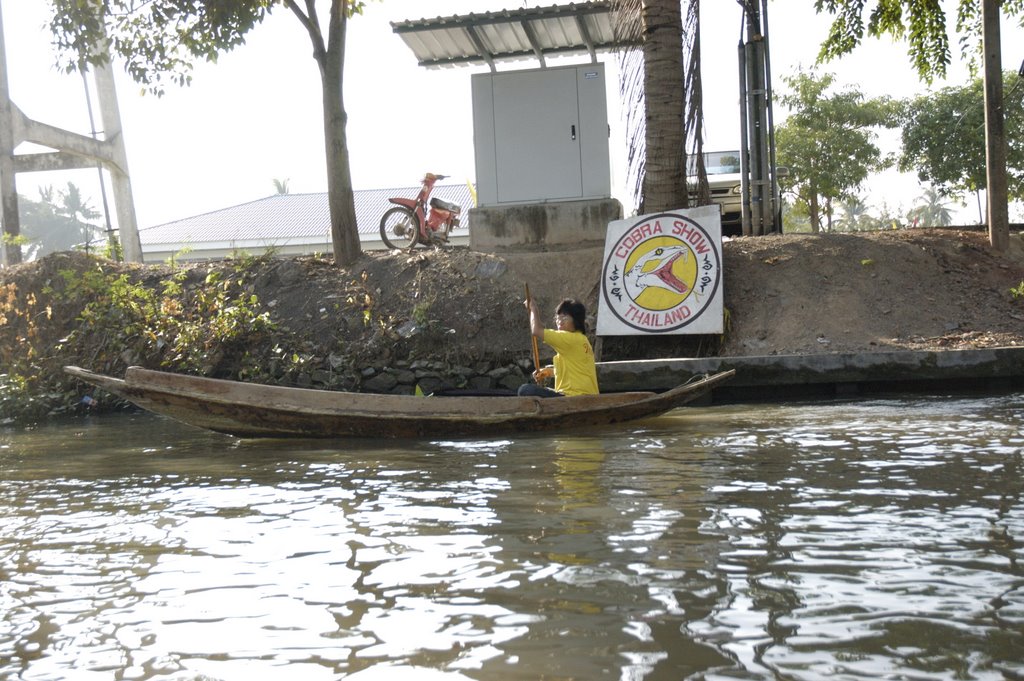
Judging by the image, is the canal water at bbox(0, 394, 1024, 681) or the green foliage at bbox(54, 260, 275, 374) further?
the green foliage at bbox(54, 260, 275, 374)

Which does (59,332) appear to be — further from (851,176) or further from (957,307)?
(851,176)

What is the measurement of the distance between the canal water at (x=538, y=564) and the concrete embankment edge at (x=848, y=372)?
3.00m

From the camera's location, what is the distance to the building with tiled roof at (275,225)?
30.5 meters

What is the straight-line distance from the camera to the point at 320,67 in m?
14.8

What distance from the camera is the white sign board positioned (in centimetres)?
1231

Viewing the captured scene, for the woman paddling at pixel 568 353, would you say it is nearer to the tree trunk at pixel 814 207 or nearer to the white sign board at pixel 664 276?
the white sign board at pixel 664 276

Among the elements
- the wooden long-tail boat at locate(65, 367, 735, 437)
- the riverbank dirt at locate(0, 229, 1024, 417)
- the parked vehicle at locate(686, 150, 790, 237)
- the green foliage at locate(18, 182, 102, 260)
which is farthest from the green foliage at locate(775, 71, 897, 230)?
the green foliage at locate(18, 182, 102, 260)

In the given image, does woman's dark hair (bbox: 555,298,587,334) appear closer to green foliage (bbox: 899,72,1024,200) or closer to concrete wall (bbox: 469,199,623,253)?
concrete wall (bbox: 469,199,623,253)

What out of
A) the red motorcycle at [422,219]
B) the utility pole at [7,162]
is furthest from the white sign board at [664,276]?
the utility pole at [7,162]

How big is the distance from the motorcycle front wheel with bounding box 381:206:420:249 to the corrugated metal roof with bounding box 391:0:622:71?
2523mm

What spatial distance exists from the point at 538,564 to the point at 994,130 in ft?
37.3

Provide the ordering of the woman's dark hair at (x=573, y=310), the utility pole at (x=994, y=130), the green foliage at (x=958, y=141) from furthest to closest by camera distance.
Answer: the green foliage at (x=958, y=141)
the utility pole at (x=994, y=130)
the woman's dark hair at (x=573, y=310)

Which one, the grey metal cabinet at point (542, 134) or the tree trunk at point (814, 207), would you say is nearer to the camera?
the grey metal cabinet at point (542, 134)

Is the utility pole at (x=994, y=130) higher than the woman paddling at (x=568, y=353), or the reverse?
the utility pole at (x=994, y=130)
